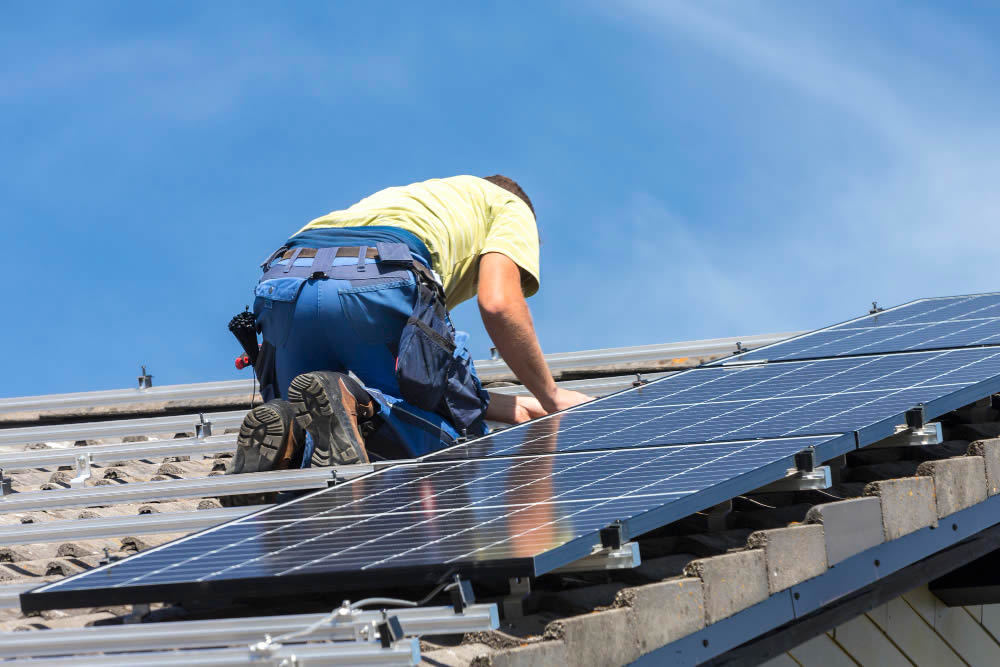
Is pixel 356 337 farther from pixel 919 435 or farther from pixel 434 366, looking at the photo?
pixel 919 435

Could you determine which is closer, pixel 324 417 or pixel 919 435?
pixel 919 435

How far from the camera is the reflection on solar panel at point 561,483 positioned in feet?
13.9

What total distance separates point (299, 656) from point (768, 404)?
3439 millimetres

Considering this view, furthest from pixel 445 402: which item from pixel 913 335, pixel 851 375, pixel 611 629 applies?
pixel 913 335

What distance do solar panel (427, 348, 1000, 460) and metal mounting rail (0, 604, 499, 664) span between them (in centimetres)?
221

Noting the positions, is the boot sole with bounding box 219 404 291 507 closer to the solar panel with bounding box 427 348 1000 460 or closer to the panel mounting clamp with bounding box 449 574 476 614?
the solar panel with bounding box 427 348 1000 460

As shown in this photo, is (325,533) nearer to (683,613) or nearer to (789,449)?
(683,613)

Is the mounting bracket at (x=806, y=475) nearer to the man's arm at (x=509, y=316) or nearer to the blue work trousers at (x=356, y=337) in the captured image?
the man's arm at (x=509, y=316)

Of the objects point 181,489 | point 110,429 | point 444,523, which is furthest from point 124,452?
point 444,523

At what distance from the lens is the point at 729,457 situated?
536 centimetres

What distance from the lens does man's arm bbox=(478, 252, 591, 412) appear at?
6664 millimetres

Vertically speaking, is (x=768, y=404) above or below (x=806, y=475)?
above

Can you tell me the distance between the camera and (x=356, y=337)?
646 cm

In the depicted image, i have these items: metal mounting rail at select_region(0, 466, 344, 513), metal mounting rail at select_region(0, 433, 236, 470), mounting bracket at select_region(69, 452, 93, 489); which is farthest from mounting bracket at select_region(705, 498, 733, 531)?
mounting bracket at select_region(69, 452, 93, 489)
